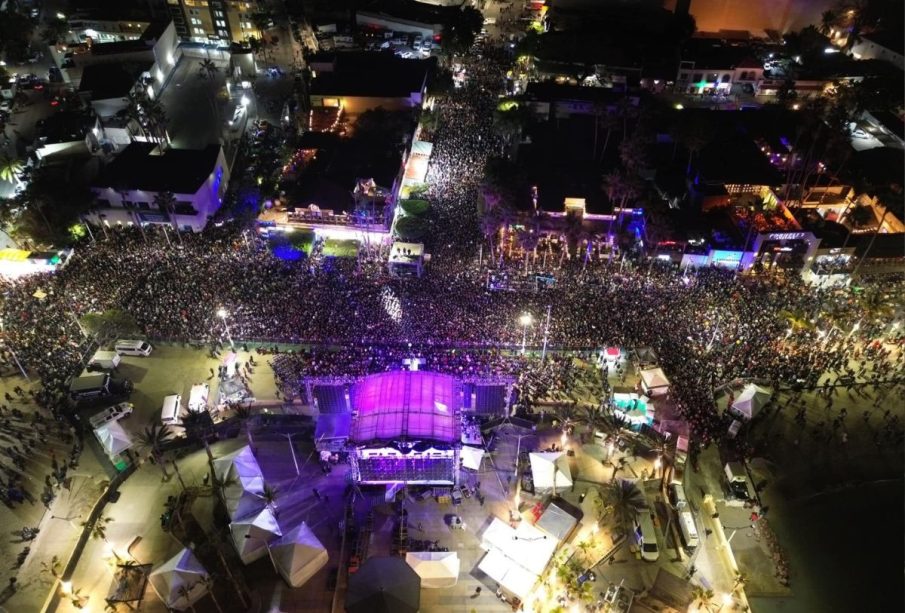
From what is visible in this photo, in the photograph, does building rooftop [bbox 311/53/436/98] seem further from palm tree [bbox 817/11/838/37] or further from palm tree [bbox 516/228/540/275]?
palm tree [bbox 817/11/838/37]

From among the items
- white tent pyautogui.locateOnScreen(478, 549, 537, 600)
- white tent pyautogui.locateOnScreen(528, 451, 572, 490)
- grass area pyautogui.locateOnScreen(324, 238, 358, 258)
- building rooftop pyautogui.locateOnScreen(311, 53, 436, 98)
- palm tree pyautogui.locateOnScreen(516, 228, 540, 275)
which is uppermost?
building rooftop pyautogui.locateOnScreen(311, 53, 436, 98)

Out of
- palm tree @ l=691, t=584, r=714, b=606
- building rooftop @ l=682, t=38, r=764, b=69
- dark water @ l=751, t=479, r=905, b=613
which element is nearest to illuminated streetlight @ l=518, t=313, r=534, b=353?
dark water @ l=751, t=479, r=905, b=613

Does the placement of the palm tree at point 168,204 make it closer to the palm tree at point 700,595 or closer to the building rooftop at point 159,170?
the building rooftop at point 159,170

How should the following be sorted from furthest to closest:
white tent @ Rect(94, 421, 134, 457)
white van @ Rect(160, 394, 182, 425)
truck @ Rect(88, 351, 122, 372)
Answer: truck @ Rect(88, 351, 122, 372) < white van @ Rect(160, 394, 182, 425) < white tent @ Rect(94, 421, 134, 457)

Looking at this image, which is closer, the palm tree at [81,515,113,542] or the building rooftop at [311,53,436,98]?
the palm tree at [81,515,113,542]

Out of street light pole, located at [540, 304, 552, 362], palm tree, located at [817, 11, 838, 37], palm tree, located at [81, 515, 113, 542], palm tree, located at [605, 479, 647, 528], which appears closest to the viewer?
palm tree, located at [81, 515, 113, 542]

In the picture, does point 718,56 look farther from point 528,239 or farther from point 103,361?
point 103,361
